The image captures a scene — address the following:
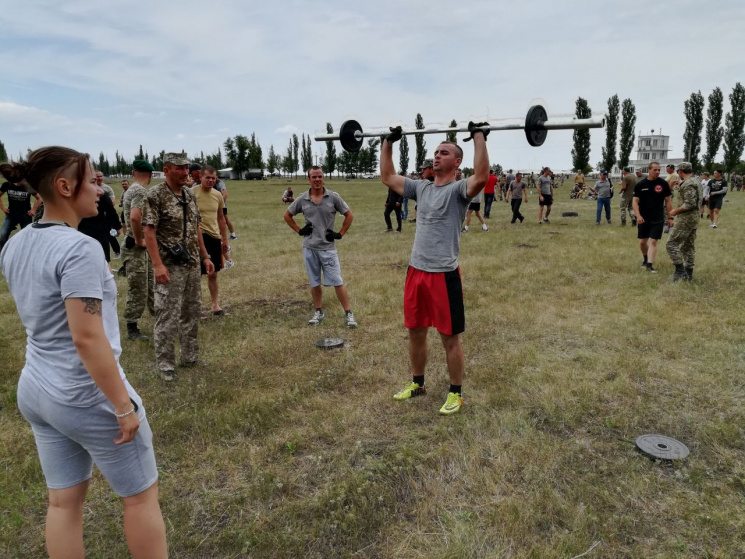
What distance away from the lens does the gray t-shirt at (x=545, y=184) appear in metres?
16.0

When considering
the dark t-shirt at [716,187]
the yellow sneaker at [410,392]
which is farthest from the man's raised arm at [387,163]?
the dark t-shirt at [716,187]

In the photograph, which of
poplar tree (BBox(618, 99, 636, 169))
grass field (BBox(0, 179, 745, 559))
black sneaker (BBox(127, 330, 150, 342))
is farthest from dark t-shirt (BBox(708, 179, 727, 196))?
poplar tree (BBox(618, 99, 636, 169))

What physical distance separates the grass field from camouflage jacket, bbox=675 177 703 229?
4.28 ft

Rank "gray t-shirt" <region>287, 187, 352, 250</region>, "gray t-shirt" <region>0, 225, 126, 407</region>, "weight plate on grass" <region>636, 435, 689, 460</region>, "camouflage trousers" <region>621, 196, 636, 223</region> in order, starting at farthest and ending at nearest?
1. "camouflage trousers" <region>621, 196, 636, 223</region>
2. "gray t-shirt" <region>287, 187, 352, 250</region>
3. "weight plate on grass" <region>636, 435, 689, 460</region>
4. "gray t-shirt" <region>0, 225, 126, 407</region>

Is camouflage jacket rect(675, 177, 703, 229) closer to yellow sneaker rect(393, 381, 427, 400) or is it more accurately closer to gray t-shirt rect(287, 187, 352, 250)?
gray t-shirt rect(287, 187, 352, 250)

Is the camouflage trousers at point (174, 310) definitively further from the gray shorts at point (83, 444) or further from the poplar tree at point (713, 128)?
the poplar tree at point (713, 128)

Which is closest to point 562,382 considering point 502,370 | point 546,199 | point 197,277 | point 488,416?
point 502,370

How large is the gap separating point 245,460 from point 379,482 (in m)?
1.03

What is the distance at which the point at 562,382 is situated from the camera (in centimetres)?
461

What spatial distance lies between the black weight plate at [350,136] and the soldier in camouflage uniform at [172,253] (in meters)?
1.59

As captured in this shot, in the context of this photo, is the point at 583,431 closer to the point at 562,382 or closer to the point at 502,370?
the point at 562,382

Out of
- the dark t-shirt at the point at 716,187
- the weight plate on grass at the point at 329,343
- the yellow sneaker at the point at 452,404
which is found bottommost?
the yellow sneaker at the point at 452,404

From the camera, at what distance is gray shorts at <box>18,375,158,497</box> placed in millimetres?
1823

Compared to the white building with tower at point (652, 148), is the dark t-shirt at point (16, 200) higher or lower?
lower
